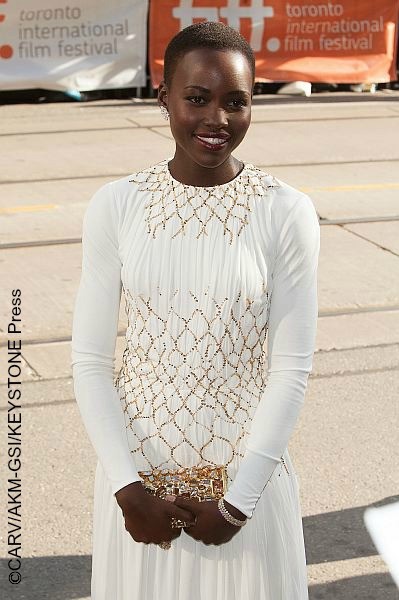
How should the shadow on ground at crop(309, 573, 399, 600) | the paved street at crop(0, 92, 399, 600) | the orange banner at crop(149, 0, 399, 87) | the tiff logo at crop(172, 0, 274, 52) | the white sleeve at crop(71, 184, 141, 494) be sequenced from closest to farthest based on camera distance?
the white sleeve at crop(71, 184, 141, 494) → the shadow on ground at crop(309, 573, 399, 600) → the paved street at crop(0, 92, 399, 600) → the tiff logo at crop(172, 0, 274, 52) → the orange banner at crop(149, 0, 399, 87)

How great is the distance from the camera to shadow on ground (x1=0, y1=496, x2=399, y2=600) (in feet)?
14.4

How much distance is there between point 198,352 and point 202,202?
348mm

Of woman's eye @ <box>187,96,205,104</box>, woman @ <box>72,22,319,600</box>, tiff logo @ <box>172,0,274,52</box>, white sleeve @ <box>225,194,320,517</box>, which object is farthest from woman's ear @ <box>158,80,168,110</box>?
tiff logo @ <box>172,0,274,52</box>

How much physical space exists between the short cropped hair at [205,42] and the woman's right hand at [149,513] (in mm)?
925

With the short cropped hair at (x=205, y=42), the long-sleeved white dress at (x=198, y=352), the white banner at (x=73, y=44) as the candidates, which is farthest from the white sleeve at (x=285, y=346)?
the white banner at (x=73, y=44)

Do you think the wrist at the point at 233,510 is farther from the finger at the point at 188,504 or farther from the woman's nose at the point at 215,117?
the woman's nose at the point at 215,117

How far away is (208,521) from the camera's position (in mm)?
2580

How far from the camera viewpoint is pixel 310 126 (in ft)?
46.0

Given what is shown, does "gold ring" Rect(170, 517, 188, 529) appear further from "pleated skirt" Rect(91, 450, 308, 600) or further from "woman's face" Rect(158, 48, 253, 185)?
"woman's face" Rect(158, 48, 253, 185)

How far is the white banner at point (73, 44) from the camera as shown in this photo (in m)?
15.5

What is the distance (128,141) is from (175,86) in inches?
410

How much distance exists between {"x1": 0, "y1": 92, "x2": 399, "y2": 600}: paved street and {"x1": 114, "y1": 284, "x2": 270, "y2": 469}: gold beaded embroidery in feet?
6.22

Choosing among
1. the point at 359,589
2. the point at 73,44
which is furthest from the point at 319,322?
the point at 73,44

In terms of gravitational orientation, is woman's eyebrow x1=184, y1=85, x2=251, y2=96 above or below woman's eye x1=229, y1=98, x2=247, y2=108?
above
